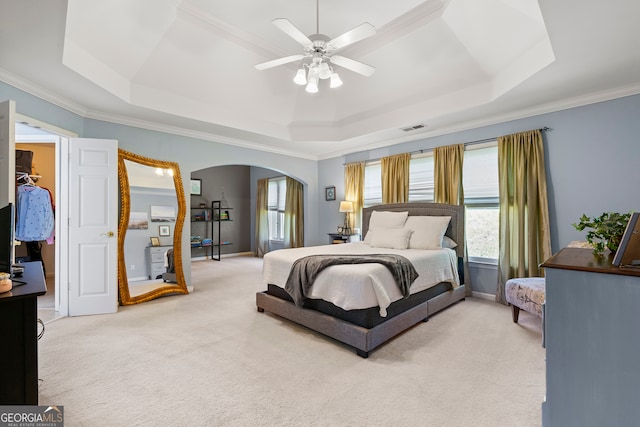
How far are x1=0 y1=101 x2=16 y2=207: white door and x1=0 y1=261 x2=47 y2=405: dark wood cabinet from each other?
43.7 inches

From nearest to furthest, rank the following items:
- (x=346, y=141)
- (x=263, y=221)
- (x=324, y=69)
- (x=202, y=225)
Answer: (x=324, y=69) < (x=346, y=141) < (x=202, y=225) < (x=263, y=221)

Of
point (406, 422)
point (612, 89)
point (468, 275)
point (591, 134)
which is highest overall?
point (612, 89)

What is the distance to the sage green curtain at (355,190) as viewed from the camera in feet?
19.0

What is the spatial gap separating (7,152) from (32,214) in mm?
2869

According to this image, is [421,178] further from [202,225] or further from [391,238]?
[202,225]

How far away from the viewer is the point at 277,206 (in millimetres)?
8406

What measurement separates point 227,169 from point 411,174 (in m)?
5.65

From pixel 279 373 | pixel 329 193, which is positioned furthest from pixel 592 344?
pixel 329 193

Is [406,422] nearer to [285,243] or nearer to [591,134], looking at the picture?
[591,134]

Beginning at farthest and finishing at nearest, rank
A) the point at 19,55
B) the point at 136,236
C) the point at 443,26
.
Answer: the point at 136,236 → the point at 443,26 → the point at 19,55

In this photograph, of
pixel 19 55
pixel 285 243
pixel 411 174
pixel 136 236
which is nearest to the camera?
pixel 19 55

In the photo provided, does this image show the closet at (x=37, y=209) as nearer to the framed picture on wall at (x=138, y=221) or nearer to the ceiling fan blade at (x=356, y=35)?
the framed picture on wall at (x=138, y=221)

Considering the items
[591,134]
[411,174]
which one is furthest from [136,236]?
[591,134]

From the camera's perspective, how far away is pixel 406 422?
5.70 feet
